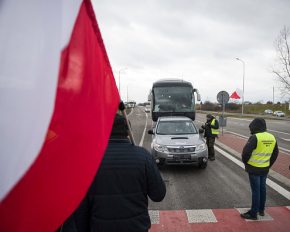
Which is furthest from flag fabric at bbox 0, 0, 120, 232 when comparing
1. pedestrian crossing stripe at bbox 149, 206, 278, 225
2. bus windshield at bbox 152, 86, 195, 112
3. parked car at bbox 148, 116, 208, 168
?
bus windshield at bbox 152, 86, 195, 112

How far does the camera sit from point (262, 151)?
3934 millimetres

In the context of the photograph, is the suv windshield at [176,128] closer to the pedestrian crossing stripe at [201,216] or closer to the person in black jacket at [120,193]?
the pedestrian crossing stripe at [201,216]

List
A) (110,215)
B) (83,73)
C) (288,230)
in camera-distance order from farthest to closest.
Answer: (288,230), (110,215), (83,73)

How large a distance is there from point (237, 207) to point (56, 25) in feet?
16.0

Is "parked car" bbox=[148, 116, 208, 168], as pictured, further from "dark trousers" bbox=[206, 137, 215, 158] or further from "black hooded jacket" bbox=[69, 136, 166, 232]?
"black hooded jacket" bbox=[69, 136, 166, 232]

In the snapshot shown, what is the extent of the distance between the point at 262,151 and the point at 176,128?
4.26 metres

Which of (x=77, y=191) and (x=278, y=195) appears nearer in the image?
(x=77, y=191)

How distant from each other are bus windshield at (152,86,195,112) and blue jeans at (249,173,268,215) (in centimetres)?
1031

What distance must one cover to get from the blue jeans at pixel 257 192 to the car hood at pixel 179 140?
2791 mm

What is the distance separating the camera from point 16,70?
0.68 m

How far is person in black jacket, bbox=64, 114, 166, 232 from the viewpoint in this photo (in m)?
1.83

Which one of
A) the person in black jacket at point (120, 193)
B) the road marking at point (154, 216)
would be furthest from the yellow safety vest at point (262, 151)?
the person in black jacket at point (120, 193)

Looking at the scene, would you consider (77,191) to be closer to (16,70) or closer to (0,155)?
(0,155)

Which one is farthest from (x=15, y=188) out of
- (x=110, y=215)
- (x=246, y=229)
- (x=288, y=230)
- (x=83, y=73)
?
(x=288, y=230)
